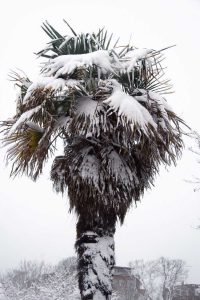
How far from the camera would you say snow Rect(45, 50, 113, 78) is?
5.75m

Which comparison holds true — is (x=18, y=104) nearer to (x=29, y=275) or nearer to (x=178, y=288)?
(x=29, y=275)

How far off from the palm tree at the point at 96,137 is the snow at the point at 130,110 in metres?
0.01

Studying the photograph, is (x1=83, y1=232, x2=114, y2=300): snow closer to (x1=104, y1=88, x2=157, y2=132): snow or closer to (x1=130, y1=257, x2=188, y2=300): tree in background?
(x1=104, y1=88, x2=157, y2=132): snow

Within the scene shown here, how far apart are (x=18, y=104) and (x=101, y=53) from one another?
1.56 m

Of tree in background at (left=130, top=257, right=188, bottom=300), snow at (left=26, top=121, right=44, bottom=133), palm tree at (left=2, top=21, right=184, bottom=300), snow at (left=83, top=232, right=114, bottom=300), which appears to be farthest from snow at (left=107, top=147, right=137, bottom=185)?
tree in background at (left=130, top=257, right=188, bottom=300)

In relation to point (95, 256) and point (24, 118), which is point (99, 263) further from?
point (24, 118)

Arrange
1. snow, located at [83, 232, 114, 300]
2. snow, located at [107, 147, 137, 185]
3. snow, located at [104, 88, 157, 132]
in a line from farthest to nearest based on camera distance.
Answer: snow, located at [107, 147, 137, 185]
snow, located at [104, 88, 157, 132]
snow, located at [83, 232, 114, 300]

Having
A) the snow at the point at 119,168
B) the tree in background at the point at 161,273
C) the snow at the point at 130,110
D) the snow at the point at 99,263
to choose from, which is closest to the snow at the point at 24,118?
the snow at the point at 130,110

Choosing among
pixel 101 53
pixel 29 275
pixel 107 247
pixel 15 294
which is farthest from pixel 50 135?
pixel 29 275

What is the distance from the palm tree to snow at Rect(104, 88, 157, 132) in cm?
1

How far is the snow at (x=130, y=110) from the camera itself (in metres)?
5.45

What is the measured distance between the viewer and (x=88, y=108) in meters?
5.80

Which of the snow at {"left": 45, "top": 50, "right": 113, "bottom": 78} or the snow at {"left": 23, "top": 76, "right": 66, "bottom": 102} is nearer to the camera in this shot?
the snow at {"left": 23, "top": 76, "right": 66, "bottom": 102}

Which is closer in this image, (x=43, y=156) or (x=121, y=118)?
(x=121, y=118)
